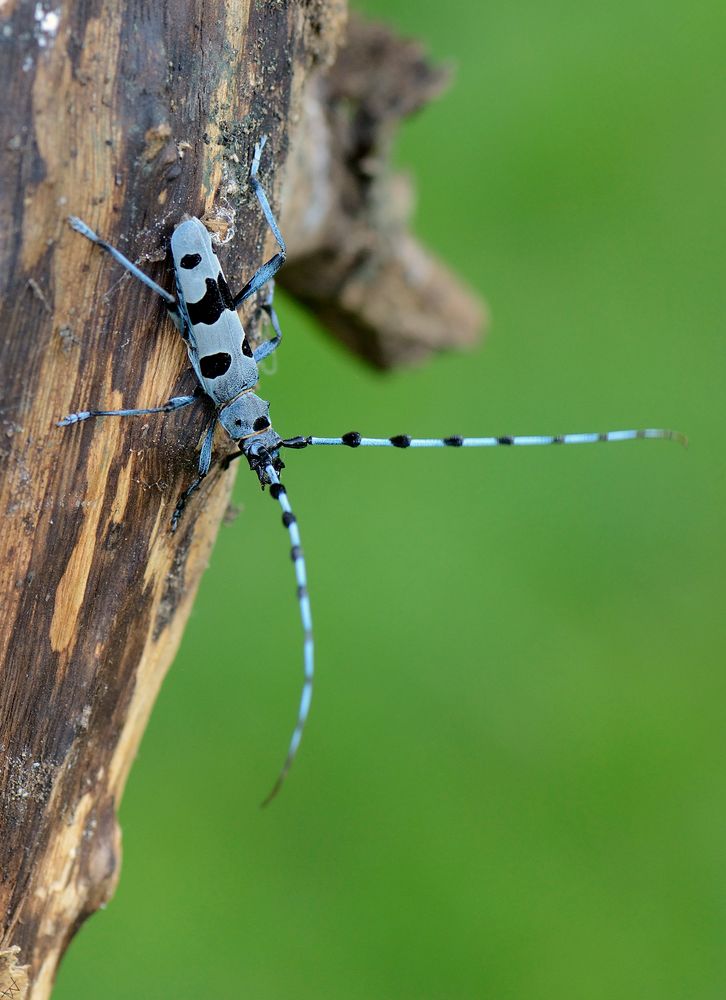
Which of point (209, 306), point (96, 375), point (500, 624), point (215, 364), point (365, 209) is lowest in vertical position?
point (96, 375)

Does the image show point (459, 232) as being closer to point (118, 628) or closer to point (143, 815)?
point (143, 815)

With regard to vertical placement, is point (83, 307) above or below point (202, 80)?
below

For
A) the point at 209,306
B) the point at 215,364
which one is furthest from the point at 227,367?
the point at 209,306

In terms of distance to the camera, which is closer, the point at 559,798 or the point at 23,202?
the point at 23,202

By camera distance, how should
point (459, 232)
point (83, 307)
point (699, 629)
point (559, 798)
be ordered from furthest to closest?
point (459, 232) → point (699, 629) → point (559, 798) → point (83, 307)

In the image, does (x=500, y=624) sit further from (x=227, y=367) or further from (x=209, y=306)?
(x=209, y=306)

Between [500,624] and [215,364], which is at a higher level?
[500,624]

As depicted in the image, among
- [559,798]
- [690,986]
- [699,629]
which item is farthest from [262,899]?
[699,629]

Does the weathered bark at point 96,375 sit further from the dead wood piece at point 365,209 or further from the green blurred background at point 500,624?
the green blurred background at point 500,624
